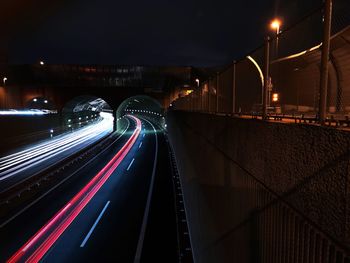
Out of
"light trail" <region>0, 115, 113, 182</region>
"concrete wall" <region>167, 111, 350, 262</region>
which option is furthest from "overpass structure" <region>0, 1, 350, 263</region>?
"light trail" <region>0, 115, 113, 182</region>

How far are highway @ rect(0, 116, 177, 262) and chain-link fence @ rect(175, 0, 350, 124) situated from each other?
11591mm

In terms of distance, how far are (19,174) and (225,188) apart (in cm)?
3195

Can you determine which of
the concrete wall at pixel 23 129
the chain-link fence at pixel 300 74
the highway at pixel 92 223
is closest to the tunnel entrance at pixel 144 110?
the concrete wall at pixel 23 129

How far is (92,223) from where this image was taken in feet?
66.7

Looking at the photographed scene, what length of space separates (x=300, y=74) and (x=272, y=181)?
183cm

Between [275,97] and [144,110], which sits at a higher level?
[275,97]

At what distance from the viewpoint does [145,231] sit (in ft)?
63.9

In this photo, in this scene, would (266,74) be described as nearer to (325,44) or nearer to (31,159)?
(325,44)

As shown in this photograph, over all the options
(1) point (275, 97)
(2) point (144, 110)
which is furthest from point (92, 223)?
Answer: (2) point (144, 110)

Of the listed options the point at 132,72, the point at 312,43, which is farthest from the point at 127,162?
the point at 312,43

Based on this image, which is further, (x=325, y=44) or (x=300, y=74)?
(x=300, y=74)

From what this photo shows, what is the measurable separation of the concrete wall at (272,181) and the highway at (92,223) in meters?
10.7

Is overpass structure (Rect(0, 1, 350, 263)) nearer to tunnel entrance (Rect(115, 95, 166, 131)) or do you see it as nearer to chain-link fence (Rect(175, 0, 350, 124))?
chain-link fence (Rect(175, 0, 350, 124))

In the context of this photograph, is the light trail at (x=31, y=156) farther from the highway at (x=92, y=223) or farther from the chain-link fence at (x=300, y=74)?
the chain-link fence at (x=300, y=74)
